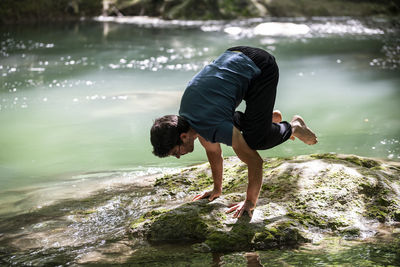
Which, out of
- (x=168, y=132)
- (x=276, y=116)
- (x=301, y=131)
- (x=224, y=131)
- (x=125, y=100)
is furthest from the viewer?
(x=125, y=100)

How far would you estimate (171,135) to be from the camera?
335 cm

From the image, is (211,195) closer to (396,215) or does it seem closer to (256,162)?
(256,162)

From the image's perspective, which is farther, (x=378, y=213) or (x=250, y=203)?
(x=378, y=213)

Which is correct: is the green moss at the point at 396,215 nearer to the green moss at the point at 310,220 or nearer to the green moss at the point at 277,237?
the green moss at the point at 310,220

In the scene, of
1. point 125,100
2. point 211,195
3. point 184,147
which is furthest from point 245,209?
point 125,100

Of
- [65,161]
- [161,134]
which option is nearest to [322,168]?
[161,134]

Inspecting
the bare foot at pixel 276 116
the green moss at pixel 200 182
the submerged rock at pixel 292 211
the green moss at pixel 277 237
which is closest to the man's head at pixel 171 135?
the submerged rock at pixel 292 211

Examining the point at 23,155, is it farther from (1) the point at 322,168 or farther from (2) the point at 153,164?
(1) the point at 322,168

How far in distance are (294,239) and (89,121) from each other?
535 centimetres

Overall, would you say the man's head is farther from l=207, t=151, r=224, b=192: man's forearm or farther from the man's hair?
l=207, t=151, r=224, b=192: man's forearm

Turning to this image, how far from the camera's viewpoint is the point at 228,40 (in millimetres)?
14742

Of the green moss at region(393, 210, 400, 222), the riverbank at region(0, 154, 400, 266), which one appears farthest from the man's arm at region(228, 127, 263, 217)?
the green moss at region(393, 210, 400, 222)

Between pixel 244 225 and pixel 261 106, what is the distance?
91cm

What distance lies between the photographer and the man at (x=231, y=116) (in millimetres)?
3303
